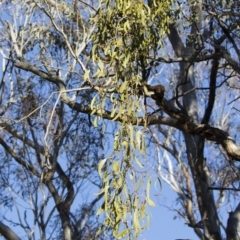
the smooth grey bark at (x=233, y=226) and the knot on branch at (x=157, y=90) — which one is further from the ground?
the smooth grey bark at (x=233, y=226)

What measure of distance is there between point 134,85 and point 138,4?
0.53 meters

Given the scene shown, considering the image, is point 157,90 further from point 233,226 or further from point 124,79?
point 233,226

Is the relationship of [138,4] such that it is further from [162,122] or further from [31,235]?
[31,235]

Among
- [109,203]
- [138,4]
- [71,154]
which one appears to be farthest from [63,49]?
[109,203]

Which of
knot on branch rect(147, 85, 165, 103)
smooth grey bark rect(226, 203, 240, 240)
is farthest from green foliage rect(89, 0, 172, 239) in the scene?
smooth grey bark rect(226, 203, 240, 240)

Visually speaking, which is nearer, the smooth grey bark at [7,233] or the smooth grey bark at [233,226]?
the smooth grey bark at [233,226]

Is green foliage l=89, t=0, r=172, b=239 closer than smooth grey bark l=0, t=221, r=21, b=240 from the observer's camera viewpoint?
Yes

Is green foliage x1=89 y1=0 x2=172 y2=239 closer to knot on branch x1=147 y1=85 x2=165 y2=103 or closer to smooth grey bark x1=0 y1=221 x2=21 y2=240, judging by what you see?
knot on branch x1=147 y1=85 x2=165 y2=103

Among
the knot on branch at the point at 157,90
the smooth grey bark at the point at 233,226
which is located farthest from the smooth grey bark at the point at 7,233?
the knot on branch at the point at 157,90

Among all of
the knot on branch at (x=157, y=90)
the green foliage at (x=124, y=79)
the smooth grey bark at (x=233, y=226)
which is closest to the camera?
the green foliage at (x=124, y=79)

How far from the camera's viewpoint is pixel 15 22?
9.99m

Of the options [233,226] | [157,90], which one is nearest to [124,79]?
[157,90]

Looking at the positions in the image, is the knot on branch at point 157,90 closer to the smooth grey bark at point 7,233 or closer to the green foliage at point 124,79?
the green foliage at point 124,79

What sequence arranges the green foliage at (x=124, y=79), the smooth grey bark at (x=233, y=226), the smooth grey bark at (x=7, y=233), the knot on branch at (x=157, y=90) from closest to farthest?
the green foliage at (x=124, y=79) → the knot on branch at (x=157, y=90) → the smooth grey bark at (x=233, y=226) → the smooth grey bark at (x=7, y=233)
